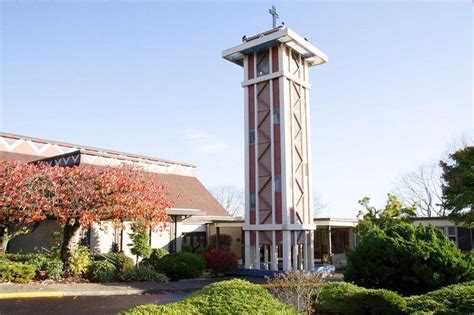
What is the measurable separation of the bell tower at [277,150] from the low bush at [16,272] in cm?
1193

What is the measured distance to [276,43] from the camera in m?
25.5

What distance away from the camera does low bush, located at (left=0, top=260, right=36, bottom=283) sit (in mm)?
16203

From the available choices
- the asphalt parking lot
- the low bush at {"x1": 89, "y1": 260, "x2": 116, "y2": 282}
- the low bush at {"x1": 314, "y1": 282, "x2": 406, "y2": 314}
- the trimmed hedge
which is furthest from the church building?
the trimmed hedge

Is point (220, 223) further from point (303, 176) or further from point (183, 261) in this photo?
point (183, 261)

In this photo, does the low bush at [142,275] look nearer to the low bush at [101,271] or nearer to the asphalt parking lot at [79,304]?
the low bush at [101,271]

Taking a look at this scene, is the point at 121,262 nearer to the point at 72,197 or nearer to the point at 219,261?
the point at 72,197

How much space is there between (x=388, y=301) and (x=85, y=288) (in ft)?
36.6

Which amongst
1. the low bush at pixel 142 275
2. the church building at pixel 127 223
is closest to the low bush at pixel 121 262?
the low bush at pixel 142 275

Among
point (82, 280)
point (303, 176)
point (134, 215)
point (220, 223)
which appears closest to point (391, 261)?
point (134, 215)

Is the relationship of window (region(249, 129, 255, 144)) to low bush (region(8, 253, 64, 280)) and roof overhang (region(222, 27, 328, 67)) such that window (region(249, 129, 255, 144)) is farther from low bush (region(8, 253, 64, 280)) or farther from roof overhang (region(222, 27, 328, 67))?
low bush (region(8, 253, 64, 280))

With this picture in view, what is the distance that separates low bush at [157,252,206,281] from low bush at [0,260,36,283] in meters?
5.73

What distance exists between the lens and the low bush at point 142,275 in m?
19.2

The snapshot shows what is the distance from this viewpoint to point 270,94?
1014 inches

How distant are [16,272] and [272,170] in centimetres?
1364
